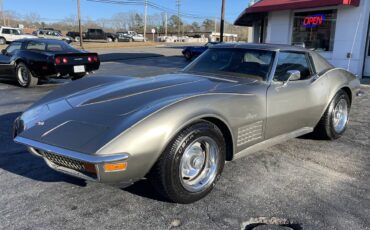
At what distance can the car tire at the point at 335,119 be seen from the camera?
479 cm

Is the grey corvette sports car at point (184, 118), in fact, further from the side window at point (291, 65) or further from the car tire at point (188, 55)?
the car tire at point (188, 55)

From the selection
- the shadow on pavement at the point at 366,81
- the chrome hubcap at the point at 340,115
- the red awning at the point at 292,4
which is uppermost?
the red awning at the point at 292,4

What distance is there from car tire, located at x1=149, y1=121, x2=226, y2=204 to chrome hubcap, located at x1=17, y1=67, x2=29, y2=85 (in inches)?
323

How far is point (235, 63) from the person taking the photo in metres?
4.37

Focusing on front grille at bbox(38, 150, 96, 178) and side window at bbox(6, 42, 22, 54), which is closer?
front grille at bbox(38, 150, 96, 178)

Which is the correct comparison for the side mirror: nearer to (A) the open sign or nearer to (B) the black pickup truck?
(A) the open sign

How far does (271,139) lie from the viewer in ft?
12.8

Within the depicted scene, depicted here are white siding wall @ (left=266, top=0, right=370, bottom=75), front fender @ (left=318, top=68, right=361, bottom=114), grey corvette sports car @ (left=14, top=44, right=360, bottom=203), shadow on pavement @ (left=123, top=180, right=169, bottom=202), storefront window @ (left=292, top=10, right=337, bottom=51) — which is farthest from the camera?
storefront window @ (left=292, top=10, right=337, bottom=51)

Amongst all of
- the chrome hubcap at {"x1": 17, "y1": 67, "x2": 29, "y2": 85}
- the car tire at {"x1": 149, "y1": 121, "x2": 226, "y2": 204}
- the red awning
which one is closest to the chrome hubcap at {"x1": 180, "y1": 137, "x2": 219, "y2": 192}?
the car tire at {"x1": 149, "y1": 121, "x2": 226, "y2": 204}

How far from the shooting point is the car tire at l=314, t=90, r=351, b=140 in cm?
479

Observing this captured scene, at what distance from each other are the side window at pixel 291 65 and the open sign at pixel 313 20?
912 cm

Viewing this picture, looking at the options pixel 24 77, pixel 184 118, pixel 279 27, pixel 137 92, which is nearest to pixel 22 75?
pixel 24 77

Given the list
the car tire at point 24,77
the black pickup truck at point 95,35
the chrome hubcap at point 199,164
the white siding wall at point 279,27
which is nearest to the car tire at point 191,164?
the chrome hubcap at point 199,164

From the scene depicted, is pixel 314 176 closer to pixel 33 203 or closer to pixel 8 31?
pixel 33 203
